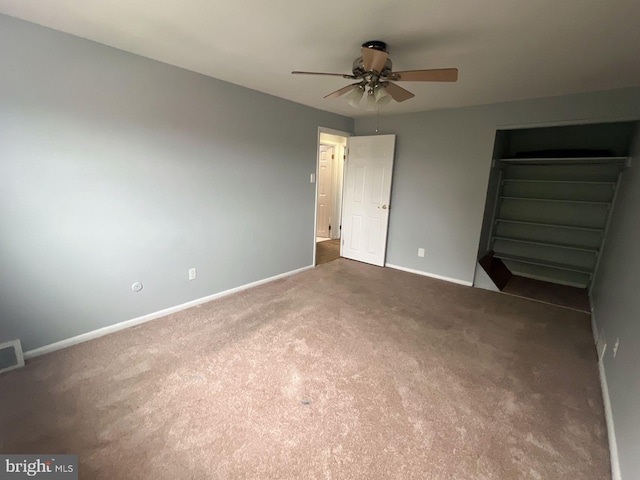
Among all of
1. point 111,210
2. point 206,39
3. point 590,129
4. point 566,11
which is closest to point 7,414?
point 111,210

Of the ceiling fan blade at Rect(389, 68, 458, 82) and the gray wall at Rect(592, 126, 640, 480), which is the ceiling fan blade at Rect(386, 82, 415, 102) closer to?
the ceiling fan blade at Rect(389, 68, 458, 82)

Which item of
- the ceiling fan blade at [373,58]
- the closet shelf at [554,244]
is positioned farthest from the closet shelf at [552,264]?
the ceiling fan blade at [373,58]

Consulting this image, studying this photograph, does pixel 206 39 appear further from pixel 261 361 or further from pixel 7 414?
pixel 7 414

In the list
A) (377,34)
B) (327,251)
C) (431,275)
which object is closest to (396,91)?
(377,34)

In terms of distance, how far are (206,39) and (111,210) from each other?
4.93 feet

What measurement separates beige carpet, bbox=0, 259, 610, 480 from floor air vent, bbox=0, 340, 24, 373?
0.26 feet

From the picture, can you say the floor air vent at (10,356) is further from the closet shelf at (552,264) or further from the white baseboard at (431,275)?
the closet shelf at (552,264)

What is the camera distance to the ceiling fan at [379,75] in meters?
1.76

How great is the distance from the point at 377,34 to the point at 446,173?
7.96 feet

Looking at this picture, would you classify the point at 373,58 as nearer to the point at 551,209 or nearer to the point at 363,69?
the point at 363,69

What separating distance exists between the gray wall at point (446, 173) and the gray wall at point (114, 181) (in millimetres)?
1925

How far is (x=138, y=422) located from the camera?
5.19 ft

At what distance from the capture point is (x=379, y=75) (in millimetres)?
2035

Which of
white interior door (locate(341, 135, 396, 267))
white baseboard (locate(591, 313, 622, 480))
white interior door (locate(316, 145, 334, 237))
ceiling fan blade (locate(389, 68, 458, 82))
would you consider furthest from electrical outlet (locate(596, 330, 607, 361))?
white interior door (locate(316, 145, 334, 237))
